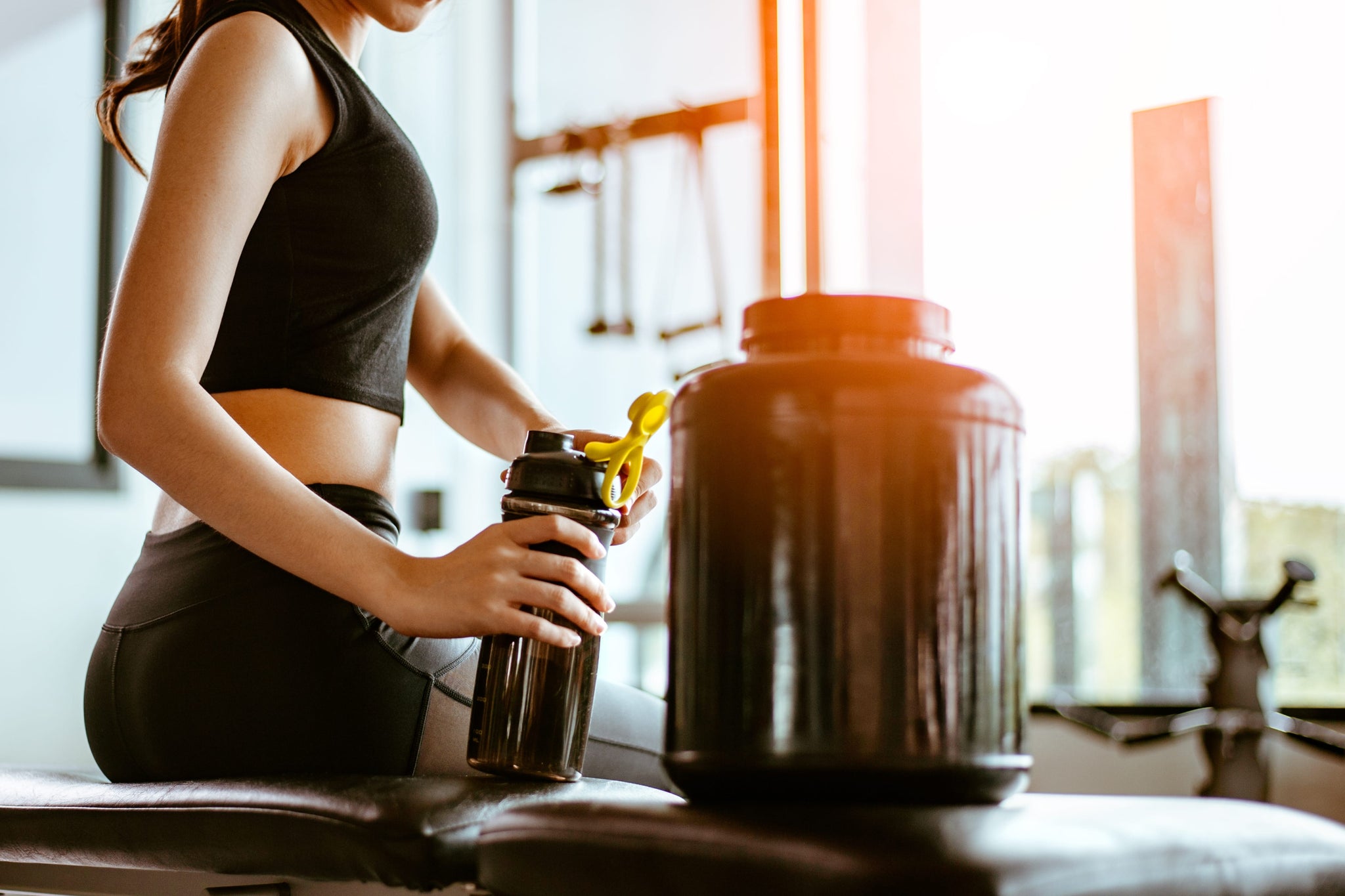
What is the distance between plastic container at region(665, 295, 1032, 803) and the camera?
459 millimetres

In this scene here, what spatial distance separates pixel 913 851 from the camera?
0.40 meters

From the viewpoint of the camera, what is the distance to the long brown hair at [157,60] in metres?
0.97

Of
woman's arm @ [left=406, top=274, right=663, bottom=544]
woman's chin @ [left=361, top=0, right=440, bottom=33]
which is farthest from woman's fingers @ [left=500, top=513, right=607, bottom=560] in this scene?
woman's chin @ [left=361, top=0, right=440, bottom=33]

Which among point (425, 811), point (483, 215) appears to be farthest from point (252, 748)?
point (483, 215)

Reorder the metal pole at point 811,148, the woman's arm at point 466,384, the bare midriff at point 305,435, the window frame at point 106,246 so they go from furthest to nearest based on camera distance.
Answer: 1. the metal pole at point 811,148
2. the window frame at point 106,246
3. the woman's arm at point 466,384
4. the bare midriff at point 305,435

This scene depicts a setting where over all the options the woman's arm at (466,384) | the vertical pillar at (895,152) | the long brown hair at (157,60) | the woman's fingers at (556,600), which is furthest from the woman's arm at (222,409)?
the vertical pillar at (895,152)

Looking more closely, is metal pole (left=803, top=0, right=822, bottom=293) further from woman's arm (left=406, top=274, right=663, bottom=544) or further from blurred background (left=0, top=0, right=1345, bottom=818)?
woman's arm (left=406, top=274, right=663, bottom=544)

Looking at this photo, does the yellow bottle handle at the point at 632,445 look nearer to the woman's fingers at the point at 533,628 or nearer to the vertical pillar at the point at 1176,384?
the woman's fingers at the point at 533,628

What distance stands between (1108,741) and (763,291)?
115 cm

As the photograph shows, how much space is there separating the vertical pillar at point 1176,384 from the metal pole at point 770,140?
75 centimetres

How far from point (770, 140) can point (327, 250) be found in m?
1.83

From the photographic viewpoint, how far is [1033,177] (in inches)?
89.2

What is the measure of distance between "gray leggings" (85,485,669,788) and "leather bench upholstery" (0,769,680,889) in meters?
0.06

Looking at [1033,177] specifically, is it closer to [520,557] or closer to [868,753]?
[520,557]
